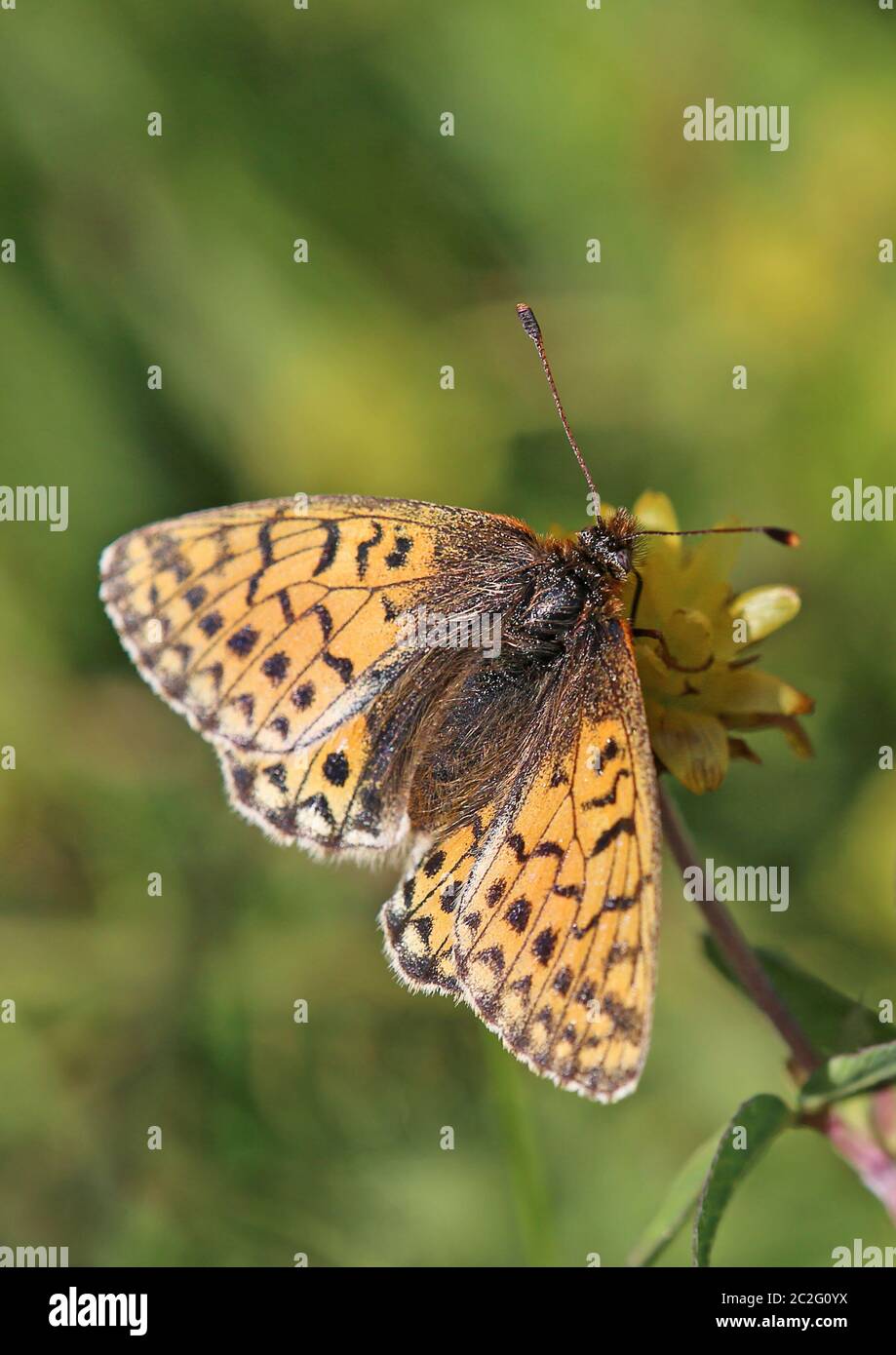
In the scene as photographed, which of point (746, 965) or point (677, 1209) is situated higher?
point (746, 965)

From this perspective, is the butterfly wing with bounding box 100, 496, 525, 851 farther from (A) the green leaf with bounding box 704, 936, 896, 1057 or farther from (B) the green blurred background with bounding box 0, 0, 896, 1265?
(B) the green blurred background with bounding box 0, 0, 896, 1265

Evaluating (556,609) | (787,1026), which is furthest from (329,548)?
(787,1026)

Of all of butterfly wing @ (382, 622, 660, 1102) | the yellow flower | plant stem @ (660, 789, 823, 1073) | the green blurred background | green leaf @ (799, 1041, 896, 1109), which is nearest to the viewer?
butterfly wing @ (382, 622, 660, 1102)

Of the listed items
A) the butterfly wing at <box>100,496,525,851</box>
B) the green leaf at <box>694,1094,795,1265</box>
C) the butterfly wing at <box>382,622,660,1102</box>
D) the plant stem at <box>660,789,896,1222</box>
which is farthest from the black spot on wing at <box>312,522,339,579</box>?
the green leaf at <box>694,1094,795,1265</box>

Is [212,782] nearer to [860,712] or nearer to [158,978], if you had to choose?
[158,978]

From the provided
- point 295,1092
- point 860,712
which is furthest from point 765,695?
point 295,1092

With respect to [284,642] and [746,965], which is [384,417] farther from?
[746,965]
